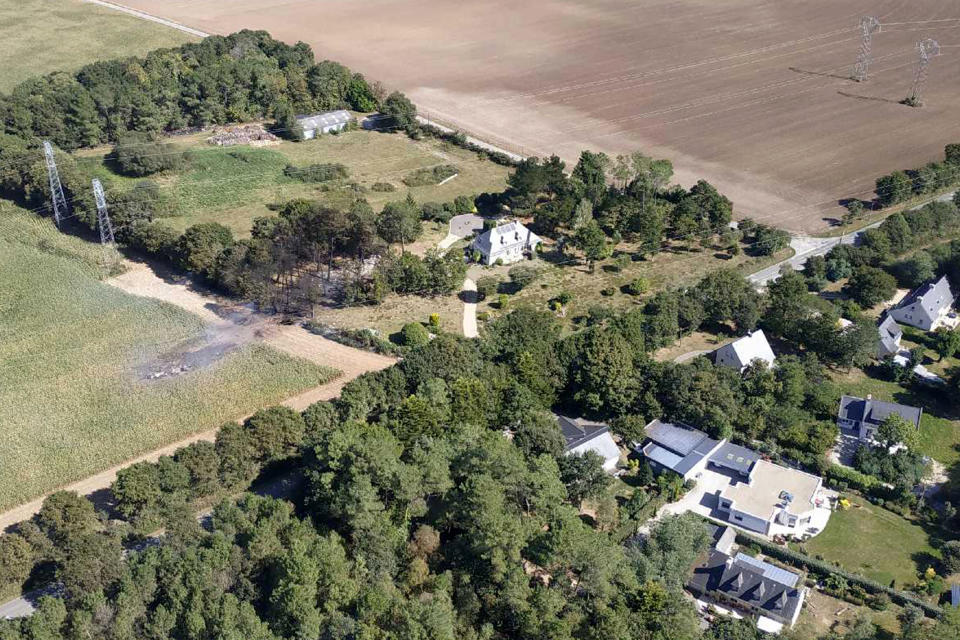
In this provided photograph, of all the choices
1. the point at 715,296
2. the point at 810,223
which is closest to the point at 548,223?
the point at 715,296

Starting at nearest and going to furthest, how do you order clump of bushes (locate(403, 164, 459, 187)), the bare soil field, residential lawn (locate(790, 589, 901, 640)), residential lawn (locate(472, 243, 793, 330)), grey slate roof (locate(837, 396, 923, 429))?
residential lawn (locate(790, 589, 901, 640)) → grey slate roof (locate(837, 396, 923, 429)) → residential lawn (locate(472, 243, 793, 330)) → clump of bushes (locate(403, 164, 459, 187)) → the bare soil field

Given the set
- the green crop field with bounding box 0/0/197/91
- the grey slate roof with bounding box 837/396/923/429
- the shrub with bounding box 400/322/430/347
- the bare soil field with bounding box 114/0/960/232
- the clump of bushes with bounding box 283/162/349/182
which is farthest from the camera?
the green crop field with bounding box 0/0/197/91

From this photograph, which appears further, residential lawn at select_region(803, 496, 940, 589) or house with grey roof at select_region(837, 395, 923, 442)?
house with grey roof at select_region(837, 395, 923, 442)

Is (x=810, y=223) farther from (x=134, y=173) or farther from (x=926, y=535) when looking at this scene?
(x=134, y=173)

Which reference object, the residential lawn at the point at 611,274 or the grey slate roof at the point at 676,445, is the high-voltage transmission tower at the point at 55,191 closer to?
the residential lawn at the point at 611,274

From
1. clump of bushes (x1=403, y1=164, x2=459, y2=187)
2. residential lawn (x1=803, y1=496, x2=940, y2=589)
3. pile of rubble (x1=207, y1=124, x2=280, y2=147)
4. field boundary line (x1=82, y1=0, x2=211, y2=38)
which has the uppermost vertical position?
field boundary line (x1=82, y1=0, x2=211, y2=38)

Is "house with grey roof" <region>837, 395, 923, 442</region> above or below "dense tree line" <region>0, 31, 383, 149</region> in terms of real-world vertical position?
below

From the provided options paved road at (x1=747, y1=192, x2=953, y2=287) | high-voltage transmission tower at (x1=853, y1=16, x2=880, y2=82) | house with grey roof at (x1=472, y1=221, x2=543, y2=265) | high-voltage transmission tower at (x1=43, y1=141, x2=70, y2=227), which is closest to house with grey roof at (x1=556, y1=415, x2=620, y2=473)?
house with grey roof at (x1=472, y1=221, x2=543, y2=265)

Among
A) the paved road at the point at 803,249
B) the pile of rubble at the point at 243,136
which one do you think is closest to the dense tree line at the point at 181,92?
the pile of rubble at the point at 243,136

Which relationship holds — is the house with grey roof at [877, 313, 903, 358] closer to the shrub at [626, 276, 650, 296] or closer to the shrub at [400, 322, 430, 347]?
the shrub at [626, 276, 650, 296]
